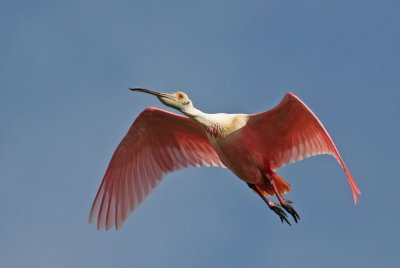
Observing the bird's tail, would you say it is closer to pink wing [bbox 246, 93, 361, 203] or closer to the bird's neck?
pink wing [bbox 246, 93, 361, 203]

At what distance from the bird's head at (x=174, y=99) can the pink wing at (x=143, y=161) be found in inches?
43.0

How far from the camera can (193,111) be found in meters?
15.7

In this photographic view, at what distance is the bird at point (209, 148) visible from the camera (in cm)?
1533

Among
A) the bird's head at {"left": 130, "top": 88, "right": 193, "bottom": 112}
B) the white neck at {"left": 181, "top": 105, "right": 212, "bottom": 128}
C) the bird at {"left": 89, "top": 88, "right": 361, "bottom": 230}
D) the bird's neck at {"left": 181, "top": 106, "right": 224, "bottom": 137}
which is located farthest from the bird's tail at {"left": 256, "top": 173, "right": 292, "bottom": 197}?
the bird's head at {"left": 130, "top": 88, "right": 193, "bottom": 112}

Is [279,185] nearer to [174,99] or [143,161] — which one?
[174,99]

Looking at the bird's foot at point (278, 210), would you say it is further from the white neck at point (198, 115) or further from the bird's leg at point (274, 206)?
the white neck at point (198, 115)

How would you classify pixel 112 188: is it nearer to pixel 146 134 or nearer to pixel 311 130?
pixel 146 134

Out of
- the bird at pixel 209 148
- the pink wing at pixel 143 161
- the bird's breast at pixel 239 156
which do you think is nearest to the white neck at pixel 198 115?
the bird at pixel 209 148

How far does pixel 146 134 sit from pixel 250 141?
7.51 ft

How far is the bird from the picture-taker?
15328mm

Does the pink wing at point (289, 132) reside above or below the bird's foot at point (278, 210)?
above

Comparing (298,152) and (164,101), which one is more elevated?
(164,101)

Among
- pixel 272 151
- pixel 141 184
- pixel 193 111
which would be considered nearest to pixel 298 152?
pixel 272 151

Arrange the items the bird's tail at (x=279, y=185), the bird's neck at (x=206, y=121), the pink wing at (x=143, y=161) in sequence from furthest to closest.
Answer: the pink wing at (x=143, y=161), the bird's tail at (x=279, y=185), the bird's neck at (x=206, y=121)
